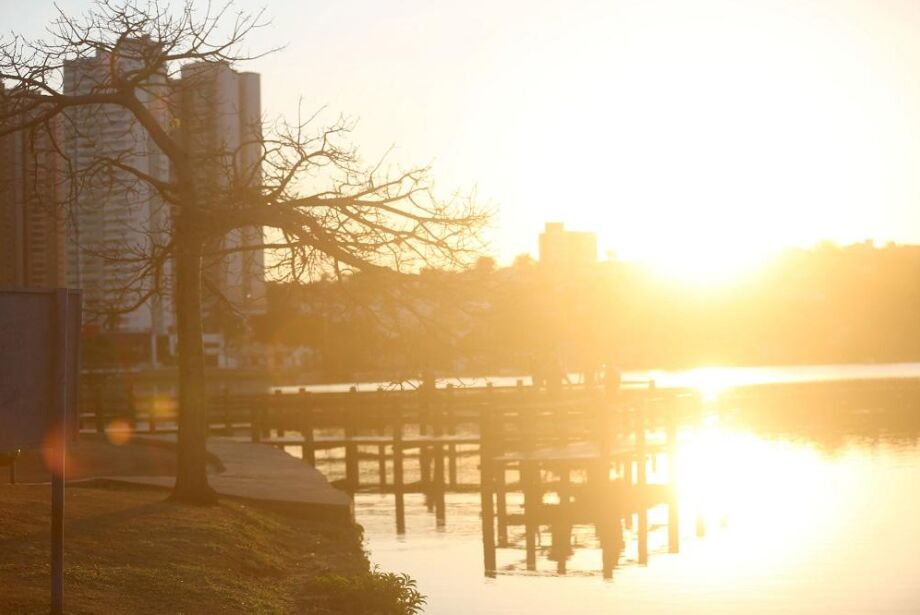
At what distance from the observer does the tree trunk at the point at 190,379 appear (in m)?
22.3

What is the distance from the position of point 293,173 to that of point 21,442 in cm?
1212

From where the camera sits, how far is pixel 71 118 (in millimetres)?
22562

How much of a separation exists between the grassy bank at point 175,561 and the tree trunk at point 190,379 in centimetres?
49

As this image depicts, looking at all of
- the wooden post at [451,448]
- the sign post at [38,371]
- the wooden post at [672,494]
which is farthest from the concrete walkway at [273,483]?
the sign post at [38,371]

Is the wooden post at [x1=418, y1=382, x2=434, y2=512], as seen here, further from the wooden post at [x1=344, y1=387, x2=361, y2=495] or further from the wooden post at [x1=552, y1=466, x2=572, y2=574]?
the wooden post at [x1=552, y1=466, x2=572, y2=574]

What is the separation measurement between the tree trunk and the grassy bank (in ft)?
1.60

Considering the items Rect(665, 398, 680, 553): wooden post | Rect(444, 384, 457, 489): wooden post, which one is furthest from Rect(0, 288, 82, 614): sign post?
Rect(444, 384, 457, 489): wooden post

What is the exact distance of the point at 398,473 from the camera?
36.6 metres

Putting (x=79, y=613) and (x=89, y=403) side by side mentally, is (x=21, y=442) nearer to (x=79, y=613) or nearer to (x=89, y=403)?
(x=79, y=613)

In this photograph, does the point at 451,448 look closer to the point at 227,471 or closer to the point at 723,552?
the point at 227,471

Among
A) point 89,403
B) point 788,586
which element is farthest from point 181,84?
point 89,403

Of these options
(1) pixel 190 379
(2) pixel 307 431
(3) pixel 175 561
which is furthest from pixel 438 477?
(3) pixel 175 561

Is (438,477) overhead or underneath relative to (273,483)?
underneath

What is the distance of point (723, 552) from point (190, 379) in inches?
356
